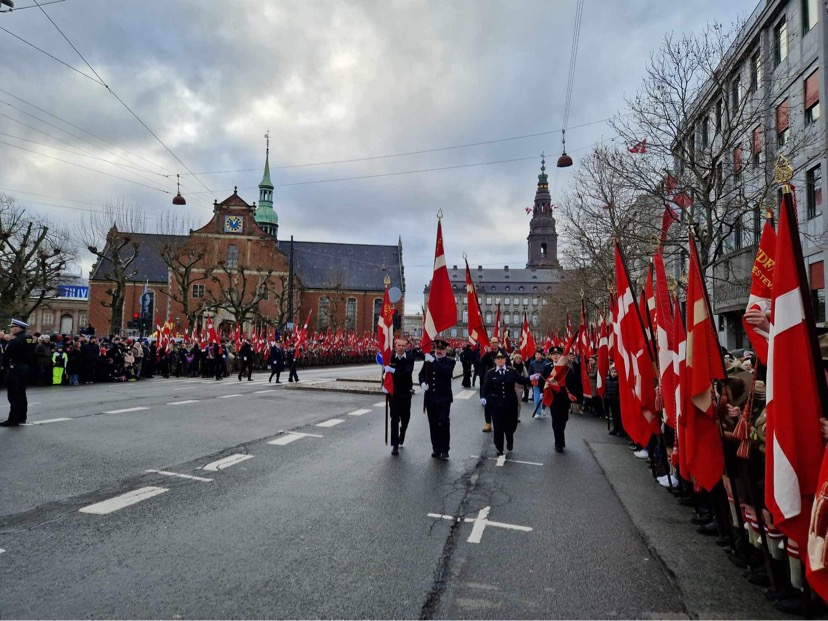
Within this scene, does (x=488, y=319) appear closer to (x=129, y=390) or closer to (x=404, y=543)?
(x=129, y=390)

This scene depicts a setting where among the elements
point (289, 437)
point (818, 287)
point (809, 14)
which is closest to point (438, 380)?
point (289, 437)

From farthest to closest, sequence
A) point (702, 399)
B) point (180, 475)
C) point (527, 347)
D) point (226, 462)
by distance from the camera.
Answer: point (527, 347)
point (226, 462)
point (180, 475)
point (702, 399)

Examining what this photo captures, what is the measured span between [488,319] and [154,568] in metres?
131

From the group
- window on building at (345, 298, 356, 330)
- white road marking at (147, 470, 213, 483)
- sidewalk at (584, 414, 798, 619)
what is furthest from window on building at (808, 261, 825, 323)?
window on building at (345, 298, 356, 330)

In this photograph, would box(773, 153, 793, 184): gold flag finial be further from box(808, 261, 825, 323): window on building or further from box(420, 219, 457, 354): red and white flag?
box(808, 261, 825, 323): window on building

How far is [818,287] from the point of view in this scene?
→ 21.0m

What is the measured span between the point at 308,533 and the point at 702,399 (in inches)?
142

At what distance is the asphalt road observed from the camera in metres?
3.52

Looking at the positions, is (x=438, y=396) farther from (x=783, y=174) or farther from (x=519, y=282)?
(x=519, y=282)

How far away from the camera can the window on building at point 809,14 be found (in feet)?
69.1

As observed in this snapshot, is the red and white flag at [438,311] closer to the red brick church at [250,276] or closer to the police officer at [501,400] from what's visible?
the police officer at [501,400]

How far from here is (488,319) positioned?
439 ft

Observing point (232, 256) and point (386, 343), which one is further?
point (232, 256)

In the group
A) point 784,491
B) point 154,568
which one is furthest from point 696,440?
point 154,568
